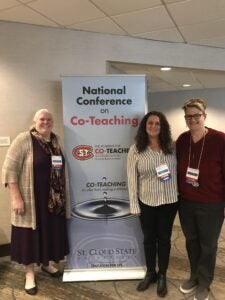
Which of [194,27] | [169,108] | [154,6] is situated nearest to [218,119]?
[169,108]

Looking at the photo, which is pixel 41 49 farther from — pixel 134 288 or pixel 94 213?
pixel 134 288

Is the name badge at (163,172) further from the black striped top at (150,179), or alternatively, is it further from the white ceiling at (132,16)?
the white ceiling at (132,16)

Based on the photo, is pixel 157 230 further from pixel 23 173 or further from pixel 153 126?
pixel 23 173

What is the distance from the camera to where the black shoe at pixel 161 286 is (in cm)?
237

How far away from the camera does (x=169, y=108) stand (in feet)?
22.1

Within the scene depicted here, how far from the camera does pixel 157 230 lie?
2.38 m

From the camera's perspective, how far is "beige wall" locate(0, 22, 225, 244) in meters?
2.92

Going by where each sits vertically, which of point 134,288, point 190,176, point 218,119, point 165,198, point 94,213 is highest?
point 218,119

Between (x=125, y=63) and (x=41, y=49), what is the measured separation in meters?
0.98

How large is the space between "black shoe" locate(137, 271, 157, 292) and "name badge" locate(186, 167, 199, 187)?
913mm

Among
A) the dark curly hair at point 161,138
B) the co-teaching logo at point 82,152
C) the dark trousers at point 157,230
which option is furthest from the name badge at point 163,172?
the co-teaching logo at point 82,152

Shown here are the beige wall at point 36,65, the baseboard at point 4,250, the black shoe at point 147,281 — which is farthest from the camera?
the baseboard at point 4,250

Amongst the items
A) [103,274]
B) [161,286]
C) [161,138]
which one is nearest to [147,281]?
[161,286]

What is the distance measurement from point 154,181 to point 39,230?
1039mm
